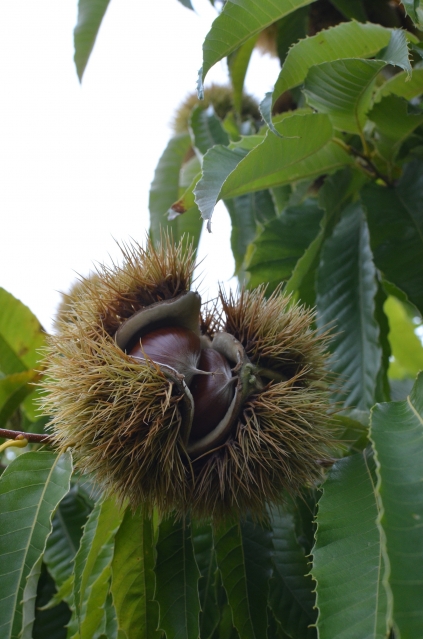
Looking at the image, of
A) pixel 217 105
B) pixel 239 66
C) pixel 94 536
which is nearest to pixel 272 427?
pixel 94 536

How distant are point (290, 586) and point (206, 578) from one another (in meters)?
0.15

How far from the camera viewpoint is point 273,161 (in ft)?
3.38

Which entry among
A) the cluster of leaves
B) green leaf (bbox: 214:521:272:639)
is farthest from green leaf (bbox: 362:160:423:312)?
green leaf (bbox: 214:521:272:639)

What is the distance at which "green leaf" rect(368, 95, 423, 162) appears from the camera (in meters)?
1.09

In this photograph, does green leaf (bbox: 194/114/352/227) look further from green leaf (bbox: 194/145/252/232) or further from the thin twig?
the thin twig

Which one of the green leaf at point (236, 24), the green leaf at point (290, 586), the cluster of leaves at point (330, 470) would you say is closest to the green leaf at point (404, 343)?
the cluster of leaves at point (330, 470)

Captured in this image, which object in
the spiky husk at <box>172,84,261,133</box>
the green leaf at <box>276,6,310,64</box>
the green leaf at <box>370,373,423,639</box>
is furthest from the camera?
the spiky husk at <box>172,84,261,133</box>

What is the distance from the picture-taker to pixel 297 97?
1580 millimetres

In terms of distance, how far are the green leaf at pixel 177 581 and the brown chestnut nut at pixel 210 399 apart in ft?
0.55

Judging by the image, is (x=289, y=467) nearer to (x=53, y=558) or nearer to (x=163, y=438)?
(x=163, y=438)

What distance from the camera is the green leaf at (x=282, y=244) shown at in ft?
4.15

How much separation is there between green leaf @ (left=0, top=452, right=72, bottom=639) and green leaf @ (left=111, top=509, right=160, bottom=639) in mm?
132

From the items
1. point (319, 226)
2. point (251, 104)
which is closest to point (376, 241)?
point (319, 226)

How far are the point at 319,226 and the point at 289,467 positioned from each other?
65cm
